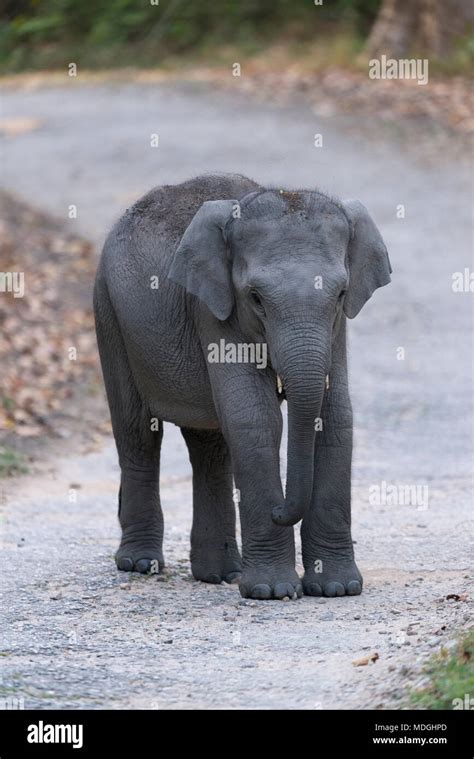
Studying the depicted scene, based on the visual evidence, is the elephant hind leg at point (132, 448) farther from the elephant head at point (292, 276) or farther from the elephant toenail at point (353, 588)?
the elephant toenail at point (353, 588)

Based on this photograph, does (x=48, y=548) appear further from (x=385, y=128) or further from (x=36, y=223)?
(x=385, y=128)

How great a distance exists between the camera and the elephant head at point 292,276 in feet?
26.1

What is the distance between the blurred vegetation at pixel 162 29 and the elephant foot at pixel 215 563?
2495cm

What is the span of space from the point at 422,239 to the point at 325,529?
13.3m

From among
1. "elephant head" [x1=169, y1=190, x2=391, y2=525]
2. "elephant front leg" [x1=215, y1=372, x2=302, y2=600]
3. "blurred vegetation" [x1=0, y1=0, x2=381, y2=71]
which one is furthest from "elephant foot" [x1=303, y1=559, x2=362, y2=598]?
"blurred vegetation" [x1=0, y1=0, x2=381, y2=71]

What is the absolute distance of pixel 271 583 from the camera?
841 centimetres

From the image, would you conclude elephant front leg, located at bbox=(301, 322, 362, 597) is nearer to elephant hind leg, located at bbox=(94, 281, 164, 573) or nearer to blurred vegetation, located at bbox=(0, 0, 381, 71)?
elephant hind leg, located at bbox=(94, 281, 164, 573)

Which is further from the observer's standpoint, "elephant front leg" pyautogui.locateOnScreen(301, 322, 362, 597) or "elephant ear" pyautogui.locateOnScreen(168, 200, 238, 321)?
"elephant front leg" pyautogui.locateOnScreen(301, 322, 362, 597)

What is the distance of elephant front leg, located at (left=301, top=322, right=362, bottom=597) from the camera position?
28.1 ft

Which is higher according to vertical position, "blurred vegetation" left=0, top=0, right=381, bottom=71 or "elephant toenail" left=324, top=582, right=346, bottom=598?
"blurred vegetation" left=0, top=0, right=381, bottom=71

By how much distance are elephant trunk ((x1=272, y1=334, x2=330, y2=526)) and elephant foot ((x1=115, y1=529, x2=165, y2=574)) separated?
167cm

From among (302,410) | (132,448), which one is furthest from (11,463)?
(302,410)

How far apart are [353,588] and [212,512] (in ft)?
4.23

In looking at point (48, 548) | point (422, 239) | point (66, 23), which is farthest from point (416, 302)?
point (66, 23)
